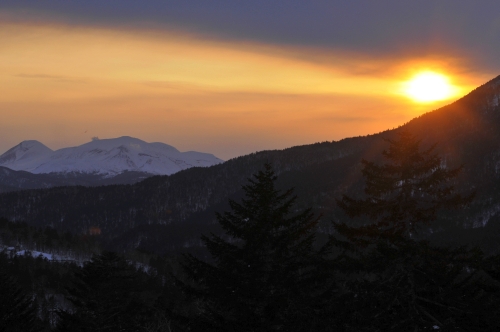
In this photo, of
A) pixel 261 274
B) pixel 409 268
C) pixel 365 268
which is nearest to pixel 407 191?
pixel 409 268

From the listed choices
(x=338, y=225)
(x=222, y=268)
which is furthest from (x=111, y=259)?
(x=338, y=225)

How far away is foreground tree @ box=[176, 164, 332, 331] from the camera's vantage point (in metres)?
24.1

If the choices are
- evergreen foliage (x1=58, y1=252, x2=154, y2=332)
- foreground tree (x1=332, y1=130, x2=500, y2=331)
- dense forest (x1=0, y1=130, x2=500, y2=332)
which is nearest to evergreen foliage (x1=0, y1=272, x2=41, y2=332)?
evergreen foliage (x1=58, y1=252, x2=154, y2=332)

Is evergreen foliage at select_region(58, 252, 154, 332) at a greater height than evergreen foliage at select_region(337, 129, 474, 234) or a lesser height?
lesser

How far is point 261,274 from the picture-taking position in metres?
24.9

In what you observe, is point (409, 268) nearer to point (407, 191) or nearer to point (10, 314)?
point (407, 191)

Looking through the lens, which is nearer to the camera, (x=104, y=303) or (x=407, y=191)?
(x=407, y=191)

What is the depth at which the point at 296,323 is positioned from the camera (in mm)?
23094

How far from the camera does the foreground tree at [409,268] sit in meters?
19.5

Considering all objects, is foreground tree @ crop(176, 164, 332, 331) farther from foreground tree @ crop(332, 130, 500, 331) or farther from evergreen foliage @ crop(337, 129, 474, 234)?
evergreen foliage @ crop(337, 129, 474, 234)

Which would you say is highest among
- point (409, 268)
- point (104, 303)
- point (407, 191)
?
point (407, 191)

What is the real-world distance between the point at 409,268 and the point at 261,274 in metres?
7.09

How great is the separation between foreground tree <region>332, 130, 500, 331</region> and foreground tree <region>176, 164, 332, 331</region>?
3201 millimetres

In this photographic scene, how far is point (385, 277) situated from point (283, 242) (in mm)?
5564
